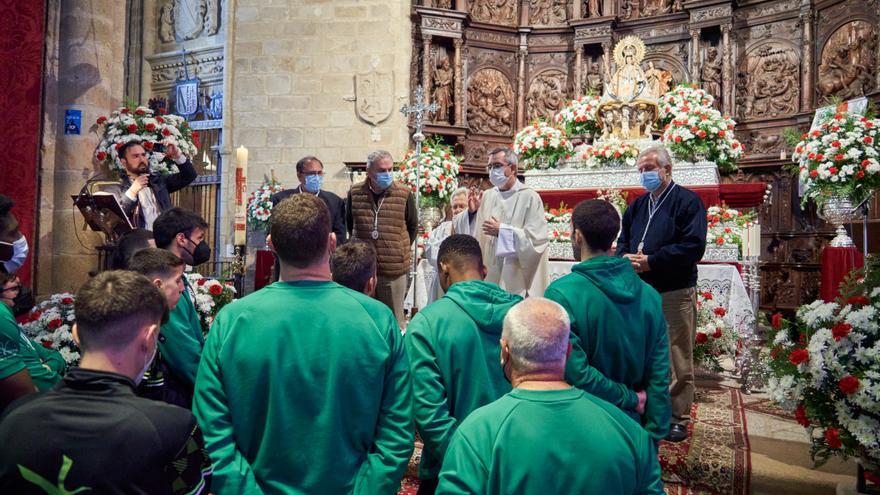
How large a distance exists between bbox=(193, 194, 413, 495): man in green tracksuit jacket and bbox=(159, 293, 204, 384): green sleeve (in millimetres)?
743

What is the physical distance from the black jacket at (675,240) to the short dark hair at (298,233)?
2733 millimetres

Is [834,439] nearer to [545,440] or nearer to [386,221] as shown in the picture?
[545,440]

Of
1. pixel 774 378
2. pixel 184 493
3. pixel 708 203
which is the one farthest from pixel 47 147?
pixel 708 203

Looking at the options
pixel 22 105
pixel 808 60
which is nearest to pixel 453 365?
pixel 22 105

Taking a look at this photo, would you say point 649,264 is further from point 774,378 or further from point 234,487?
point 234,487

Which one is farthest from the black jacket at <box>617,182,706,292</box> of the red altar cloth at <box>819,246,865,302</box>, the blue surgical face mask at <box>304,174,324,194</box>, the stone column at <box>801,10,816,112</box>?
A: the stone column at <box>801,10,816,112</box>

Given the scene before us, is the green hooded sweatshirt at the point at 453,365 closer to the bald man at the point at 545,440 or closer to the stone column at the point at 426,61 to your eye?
the bald man at the point at 545,440

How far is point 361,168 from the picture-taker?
33.8ft

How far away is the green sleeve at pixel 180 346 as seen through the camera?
263cm

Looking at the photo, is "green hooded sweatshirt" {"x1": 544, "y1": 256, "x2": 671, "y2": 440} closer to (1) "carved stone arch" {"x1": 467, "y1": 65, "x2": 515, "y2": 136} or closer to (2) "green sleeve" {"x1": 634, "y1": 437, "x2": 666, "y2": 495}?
(2) "green sleeve" {"x1": 634, "y1": 437, "x2": 666, "y2": 495}

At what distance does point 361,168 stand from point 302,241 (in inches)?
331

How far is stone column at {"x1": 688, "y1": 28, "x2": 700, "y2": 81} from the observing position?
10570 millimetres

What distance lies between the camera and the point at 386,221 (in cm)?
530

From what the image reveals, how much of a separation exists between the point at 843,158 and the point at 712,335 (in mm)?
2004
